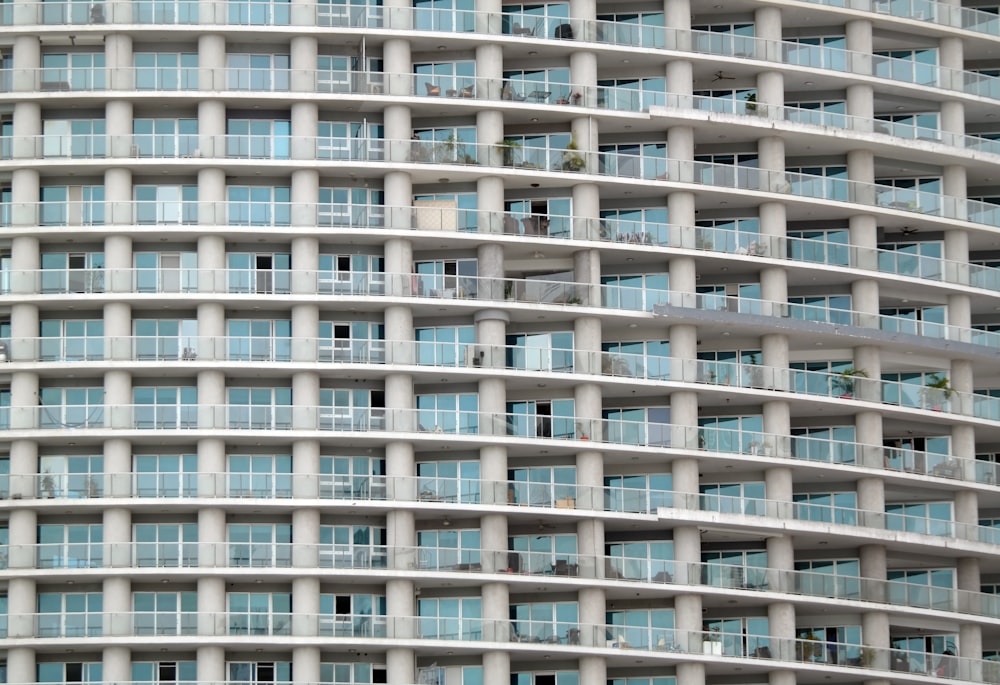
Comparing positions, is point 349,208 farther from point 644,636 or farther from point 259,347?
point 644,636

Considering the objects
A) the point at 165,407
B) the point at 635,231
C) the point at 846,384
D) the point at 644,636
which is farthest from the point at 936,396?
the point at 165,407

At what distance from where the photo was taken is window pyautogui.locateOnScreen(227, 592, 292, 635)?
3905 inches

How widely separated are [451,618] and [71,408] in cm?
1830

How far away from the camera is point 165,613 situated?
99562 mm

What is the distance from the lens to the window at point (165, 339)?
101500 mm

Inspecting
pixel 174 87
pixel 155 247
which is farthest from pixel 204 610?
pixel 174 87

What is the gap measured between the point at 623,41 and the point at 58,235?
2593 cm

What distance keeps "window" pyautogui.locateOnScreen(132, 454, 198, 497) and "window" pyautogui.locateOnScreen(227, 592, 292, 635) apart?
4.87 metres

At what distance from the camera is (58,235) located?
102 m

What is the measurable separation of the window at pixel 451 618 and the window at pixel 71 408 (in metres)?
15.8

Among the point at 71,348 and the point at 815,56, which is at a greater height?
the point at 815,56

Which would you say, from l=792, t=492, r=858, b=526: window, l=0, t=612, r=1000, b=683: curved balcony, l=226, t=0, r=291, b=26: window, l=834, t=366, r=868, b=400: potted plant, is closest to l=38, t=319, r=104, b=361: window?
l=0, t=612, r=1000, b=683: curved balcony

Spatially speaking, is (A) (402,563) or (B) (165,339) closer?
(A) (402,563)

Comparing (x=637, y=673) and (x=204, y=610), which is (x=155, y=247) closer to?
(x=204, y=610)
